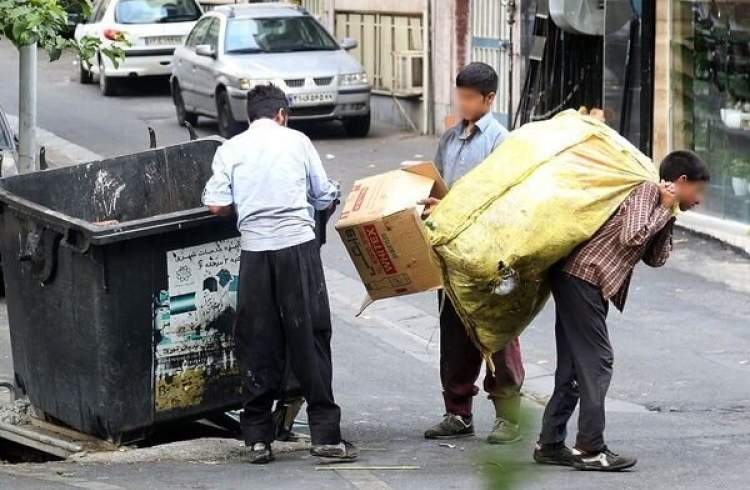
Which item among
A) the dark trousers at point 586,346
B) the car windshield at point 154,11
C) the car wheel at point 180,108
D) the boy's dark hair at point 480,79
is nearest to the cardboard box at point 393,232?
the boy's dark hair at point 480,79

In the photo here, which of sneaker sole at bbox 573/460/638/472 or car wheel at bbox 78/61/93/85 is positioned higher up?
sneaker sole at bbox 573/460/638/472

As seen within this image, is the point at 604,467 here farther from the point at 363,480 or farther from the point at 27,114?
the point at 27,114

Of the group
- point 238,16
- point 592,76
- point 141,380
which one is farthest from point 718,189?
point 238,16

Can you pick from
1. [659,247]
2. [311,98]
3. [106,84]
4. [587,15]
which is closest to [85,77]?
[106,84]

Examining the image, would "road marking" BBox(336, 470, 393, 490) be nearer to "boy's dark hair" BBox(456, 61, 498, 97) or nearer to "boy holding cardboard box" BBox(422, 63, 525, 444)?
"boy holding cardboard box" BBox(422, 63, 525, 444)

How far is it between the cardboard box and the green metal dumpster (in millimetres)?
579

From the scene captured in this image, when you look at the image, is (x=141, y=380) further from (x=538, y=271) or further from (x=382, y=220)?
(x=538, y=271)

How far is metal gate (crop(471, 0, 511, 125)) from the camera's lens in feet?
57.0

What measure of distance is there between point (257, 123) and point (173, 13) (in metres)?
18.0

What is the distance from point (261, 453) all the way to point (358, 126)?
13012mm

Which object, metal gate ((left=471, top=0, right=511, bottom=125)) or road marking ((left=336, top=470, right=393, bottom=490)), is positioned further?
metal gate ((left=471, top=0, right=511, bottom=125))

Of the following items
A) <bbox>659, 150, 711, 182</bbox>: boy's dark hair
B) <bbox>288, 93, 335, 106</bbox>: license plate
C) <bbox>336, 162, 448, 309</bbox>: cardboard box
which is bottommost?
<bbox>288, 93, 335, 106</bbox>: license plate

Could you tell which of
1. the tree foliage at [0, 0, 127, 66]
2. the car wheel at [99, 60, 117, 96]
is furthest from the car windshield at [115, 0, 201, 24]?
the tree foliage at [0, 0, 127, 66]

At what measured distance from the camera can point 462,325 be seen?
21.8 feet
